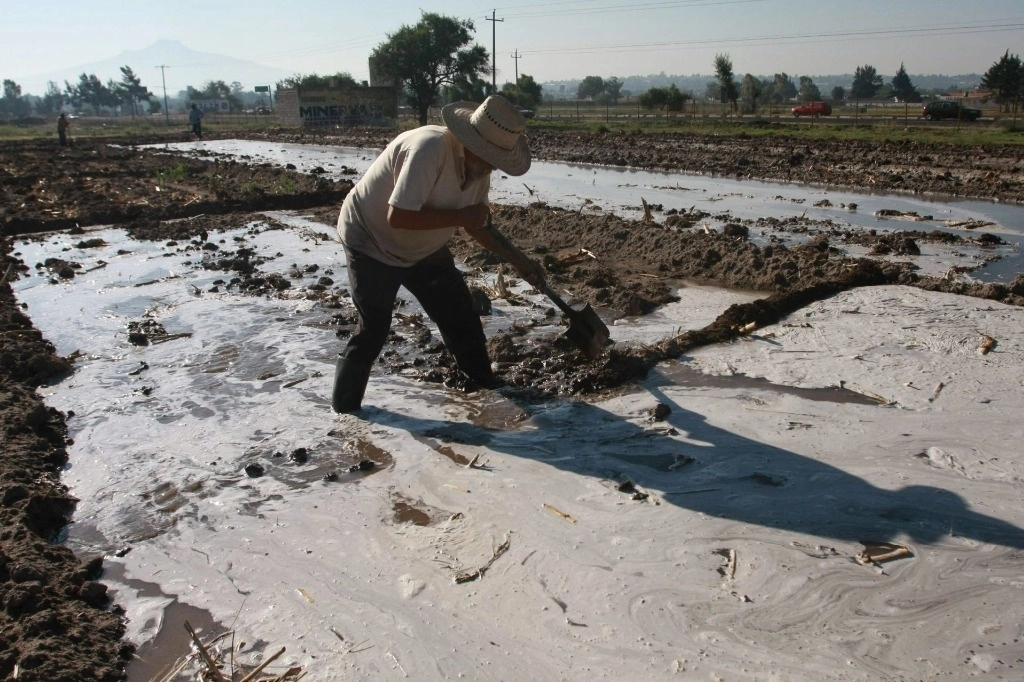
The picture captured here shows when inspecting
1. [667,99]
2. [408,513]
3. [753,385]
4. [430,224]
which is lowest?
[408,513]

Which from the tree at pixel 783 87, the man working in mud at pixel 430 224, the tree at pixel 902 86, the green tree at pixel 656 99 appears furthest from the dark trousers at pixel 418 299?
the tree at pixel 783 87

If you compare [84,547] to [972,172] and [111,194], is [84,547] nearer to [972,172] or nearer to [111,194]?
[111,194]

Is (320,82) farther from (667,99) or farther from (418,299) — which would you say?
(418,299)

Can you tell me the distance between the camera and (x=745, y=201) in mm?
12375

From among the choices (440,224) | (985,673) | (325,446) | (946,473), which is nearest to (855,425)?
(946,473)

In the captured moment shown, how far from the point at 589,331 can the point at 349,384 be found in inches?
57.3

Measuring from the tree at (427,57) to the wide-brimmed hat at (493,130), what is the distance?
38.4m

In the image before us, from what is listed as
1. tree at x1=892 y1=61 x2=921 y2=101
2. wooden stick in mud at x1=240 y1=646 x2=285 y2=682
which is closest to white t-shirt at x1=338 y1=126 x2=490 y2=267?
wooden stick in mud at x1=240 y1=646 x2=285 y2=682

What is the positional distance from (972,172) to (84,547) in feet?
51.6

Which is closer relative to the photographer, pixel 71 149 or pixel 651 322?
pixel 651 322

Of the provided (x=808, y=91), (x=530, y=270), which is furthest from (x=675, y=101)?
(x=808, y=91)

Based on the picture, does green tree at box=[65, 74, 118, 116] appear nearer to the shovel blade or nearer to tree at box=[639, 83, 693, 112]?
tree at box=[639, 83, 693, 112]

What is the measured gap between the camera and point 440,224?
4043 millimetres

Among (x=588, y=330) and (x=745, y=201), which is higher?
(x=745, y=201)
